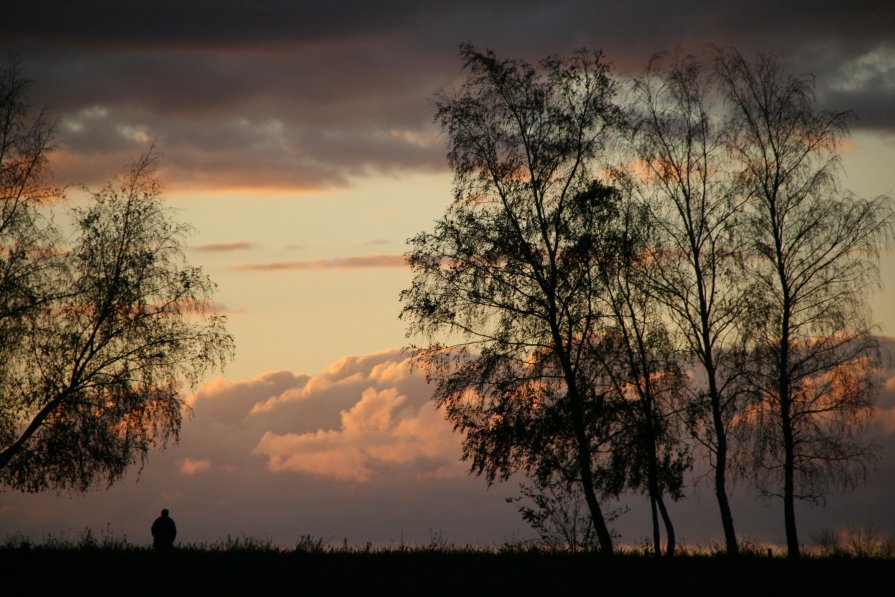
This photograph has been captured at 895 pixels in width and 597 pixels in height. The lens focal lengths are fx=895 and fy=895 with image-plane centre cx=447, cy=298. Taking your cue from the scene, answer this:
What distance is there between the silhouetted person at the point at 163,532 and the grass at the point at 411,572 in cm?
35

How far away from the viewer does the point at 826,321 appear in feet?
90.8

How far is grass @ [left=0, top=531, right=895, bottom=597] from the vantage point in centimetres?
1791

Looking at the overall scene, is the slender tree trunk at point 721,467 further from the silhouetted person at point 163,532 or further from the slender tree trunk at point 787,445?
the silhouetted person at point 163,532

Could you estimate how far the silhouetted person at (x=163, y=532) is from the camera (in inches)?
864

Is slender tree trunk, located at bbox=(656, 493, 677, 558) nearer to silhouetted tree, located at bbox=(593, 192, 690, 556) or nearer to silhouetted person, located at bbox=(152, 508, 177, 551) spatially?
silhouetted tree, located at bbox=(593, 192, 690, 556)

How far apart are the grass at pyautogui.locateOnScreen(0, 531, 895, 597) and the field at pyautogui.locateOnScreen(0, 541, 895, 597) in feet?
0.07

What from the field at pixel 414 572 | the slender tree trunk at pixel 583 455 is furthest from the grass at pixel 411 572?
the slender tree trunk at pixel 583 455

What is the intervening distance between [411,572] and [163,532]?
6.84 metres

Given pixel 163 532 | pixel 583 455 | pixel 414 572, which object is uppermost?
pixel 583 455

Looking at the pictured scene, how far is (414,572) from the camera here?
764 inches

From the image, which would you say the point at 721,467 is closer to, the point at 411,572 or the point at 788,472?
the point at 788,472

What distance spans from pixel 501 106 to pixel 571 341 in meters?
7.68

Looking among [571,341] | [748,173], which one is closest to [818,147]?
[748,173]

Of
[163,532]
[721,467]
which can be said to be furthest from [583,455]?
[163,532]
